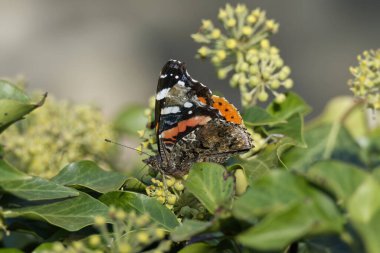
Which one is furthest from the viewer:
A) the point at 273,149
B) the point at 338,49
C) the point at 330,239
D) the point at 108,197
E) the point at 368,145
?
the point at 338,49

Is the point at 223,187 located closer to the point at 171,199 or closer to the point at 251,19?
the point at 171,199

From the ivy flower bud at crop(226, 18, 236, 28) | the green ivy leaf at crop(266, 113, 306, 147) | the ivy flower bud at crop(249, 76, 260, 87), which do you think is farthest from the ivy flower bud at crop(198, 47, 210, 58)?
the green ivy leaf at crop(266, 113, 306, 147)

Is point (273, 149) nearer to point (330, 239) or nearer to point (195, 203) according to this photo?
point (195, 203)

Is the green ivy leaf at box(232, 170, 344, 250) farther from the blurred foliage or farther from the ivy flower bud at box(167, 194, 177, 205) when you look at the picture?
the ivy flower bud at box(167, 194, 177, 205)

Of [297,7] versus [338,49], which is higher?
[297,7]

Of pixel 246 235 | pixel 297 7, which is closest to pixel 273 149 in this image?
pixel 246 235

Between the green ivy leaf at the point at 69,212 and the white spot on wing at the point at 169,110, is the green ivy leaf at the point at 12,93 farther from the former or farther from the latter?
the white spot on wing at the point at 169,110

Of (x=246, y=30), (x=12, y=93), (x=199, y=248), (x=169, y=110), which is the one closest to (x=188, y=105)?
(x=169, y=110)
